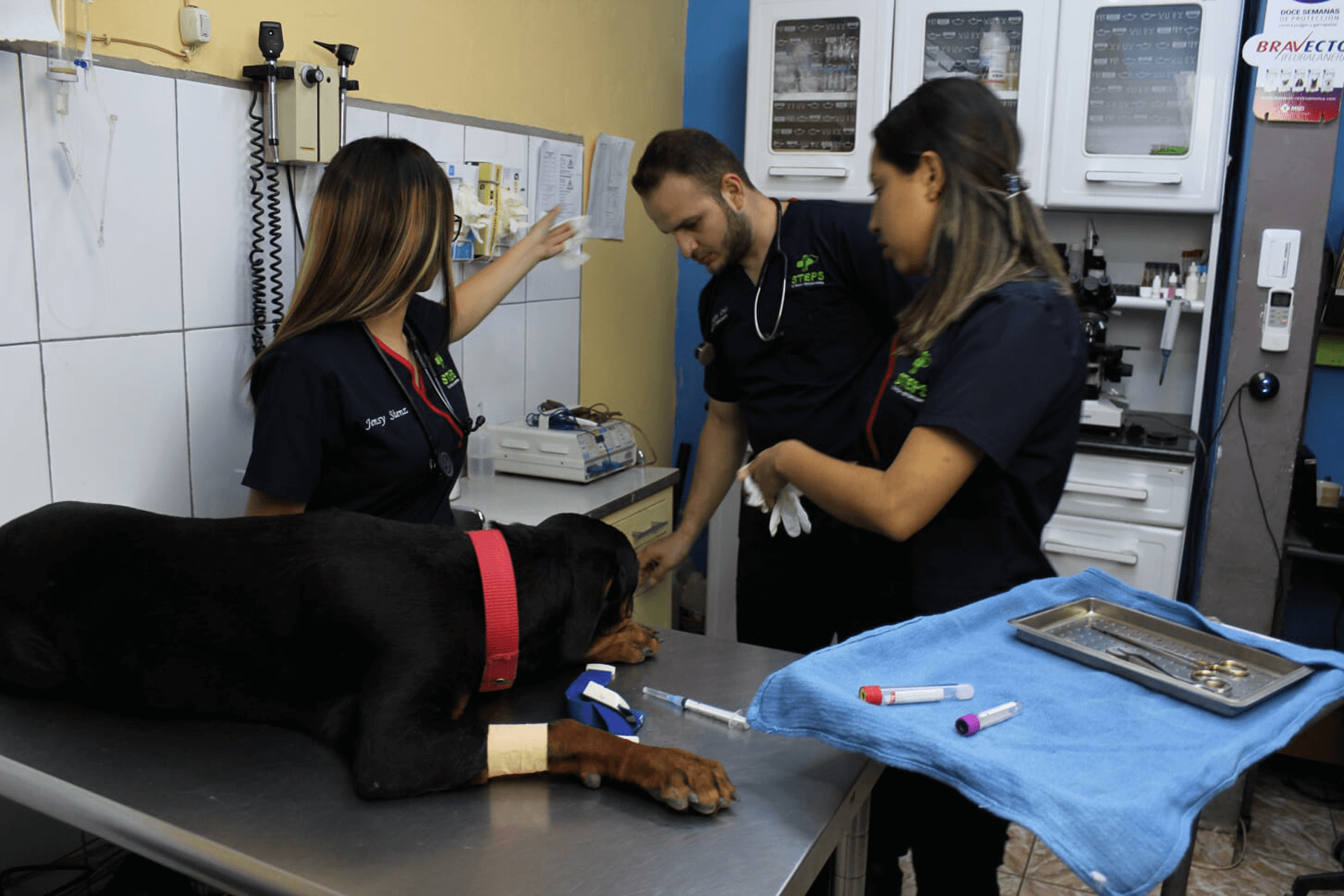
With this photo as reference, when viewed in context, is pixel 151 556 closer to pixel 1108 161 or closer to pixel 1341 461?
pixel 1108 161

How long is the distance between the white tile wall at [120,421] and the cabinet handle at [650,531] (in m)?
1.09

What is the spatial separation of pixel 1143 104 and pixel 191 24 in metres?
2.55

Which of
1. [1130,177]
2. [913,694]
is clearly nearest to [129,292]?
[913,694]

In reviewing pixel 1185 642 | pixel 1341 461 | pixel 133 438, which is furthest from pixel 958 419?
pixel 1341 461

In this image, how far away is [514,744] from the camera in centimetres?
118

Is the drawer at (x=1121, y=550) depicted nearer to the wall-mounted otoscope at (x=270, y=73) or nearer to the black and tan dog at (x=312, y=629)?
the black and tan dog at (x=312, y=629)

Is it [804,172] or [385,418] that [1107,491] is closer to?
[804,172]

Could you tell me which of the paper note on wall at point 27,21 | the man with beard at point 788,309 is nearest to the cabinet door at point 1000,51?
the man with beard at point 788,309

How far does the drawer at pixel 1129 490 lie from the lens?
9.83 ft

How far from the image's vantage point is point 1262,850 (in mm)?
2730

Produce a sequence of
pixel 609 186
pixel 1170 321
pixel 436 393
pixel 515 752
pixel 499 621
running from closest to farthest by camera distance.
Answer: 1. pixel 515 752
2. pixel 499 621
3. pixel 436 393
4. pixel 1170 321
5. pixel 609 186

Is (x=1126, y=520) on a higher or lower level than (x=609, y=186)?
lower

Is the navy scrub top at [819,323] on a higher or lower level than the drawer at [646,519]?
higher

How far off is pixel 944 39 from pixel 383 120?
1.84 metres
